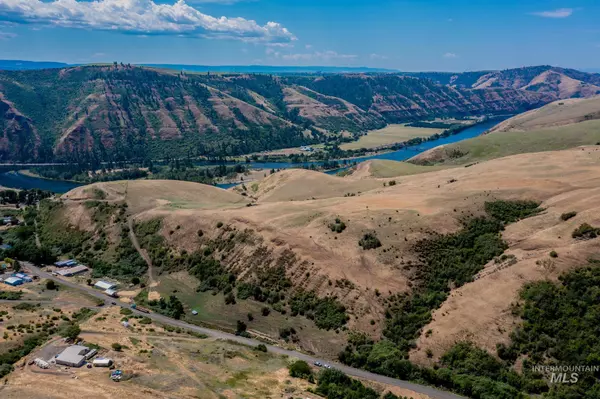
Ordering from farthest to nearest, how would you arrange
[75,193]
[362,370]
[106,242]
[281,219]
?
1. [75,193]
2. [106,242]
3. [281,219]
4. [362,370]

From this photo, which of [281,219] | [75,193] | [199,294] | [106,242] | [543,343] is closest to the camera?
[543,343]

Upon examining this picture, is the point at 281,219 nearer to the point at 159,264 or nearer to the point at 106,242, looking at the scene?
the point at 159,264

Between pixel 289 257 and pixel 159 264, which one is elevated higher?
pixel 289 257

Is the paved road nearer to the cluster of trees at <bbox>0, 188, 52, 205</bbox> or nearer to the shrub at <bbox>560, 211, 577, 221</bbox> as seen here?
the shrub at <bbox>560, 211, 577, 221</bbox>

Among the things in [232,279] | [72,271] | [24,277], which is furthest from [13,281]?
[232,279]

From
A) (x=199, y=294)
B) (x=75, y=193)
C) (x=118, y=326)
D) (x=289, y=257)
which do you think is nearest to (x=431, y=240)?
(x=289, y=257)

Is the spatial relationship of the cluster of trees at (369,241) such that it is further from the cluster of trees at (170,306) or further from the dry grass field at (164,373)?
the cluster of trees at (170,306)

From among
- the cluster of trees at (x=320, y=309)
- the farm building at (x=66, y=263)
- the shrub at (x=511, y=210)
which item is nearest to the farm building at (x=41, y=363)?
the cluster of trees at (x=320, y=309)
